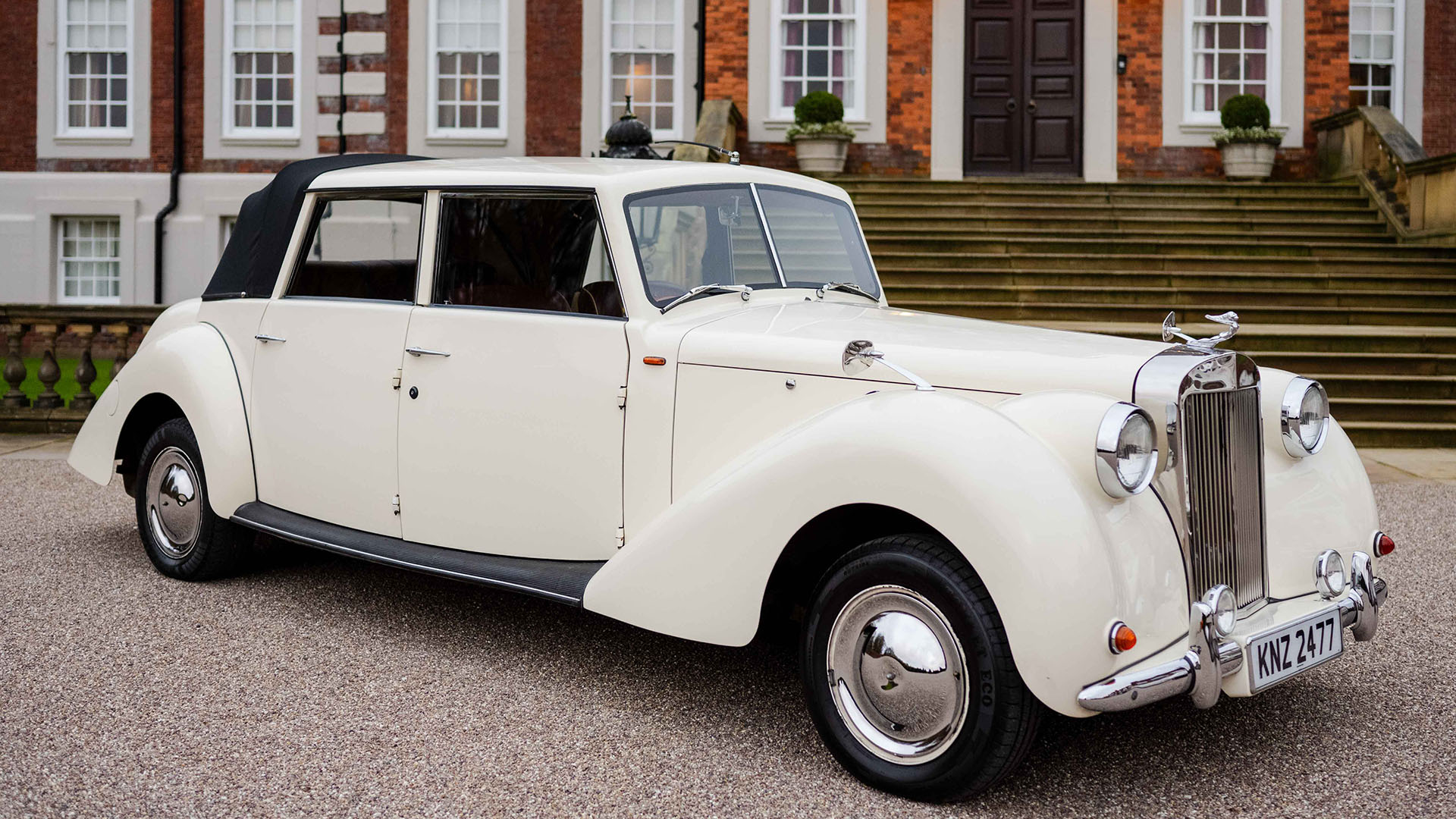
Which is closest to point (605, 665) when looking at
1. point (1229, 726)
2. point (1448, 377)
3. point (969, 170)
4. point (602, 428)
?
point (602, 428)

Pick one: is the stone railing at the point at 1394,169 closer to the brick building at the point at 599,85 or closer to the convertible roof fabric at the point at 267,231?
the brick building at the point at 599,85

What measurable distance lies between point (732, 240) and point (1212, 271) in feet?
31.6

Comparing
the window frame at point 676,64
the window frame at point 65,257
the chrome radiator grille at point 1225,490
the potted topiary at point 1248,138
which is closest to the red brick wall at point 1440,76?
the potted topiary at point 1248,138

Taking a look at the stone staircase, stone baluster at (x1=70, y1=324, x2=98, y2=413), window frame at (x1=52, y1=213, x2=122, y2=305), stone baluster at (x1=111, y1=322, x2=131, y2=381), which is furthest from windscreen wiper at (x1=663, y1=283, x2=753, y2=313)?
window frame at (x1=52, y1=213, x2=122, y2=305)

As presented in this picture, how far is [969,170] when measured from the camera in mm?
15945

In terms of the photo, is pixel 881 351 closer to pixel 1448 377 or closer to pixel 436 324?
A: pixel 436 324

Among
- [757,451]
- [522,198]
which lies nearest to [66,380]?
[522,198]

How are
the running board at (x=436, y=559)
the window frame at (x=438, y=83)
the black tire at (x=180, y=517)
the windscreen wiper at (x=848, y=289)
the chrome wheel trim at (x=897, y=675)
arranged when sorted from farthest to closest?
1. the window frame at (x=438, y=83)
2. the black tire at (x=180, y=517)
3. the windscreen wiper at (x=848, y=289)
4. the running board at (x=436, y=559)
5. the chrome wheel trim at (x=897, y=675)

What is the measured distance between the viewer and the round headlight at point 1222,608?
294 centimetres

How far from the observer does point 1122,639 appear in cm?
276

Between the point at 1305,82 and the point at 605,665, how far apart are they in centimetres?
1480

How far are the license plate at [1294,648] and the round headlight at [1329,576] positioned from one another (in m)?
0.09

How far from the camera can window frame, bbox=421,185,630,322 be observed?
3.92 meters

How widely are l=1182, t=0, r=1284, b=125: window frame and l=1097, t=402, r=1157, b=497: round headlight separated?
46.4 ft
